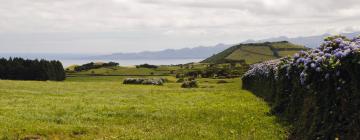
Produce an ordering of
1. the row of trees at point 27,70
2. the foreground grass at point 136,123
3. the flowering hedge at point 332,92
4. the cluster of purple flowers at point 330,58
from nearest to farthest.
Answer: the flowering hedge at point 332,92 → the cluster of purple flowers at point 330,58 → the foreground grass at point 136,123 → the row of trees at point 27,70

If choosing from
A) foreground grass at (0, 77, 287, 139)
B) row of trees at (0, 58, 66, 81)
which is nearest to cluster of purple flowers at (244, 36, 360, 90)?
foreground grass at (0, 77, 287, 139)

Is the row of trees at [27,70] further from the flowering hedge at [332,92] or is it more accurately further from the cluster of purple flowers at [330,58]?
the cluster of purple flowers at [330,58]

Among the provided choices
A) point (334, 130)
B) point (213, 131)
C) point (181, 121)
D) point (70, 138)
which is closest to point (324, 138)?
point (334, 130)

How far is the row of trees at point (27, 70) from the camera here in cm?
13725

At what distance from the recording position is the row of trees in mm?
137250

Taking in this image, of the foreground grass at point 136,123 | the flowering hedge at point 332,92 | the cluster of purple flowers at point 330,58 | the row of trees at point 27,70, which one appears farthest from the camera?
the row of trees at point 27,70

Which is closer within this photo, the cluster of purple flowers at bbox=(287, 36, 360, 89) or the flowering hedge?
the flowering hedge

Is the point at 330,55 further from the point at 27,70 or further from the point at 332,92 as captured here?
the point at 27,70

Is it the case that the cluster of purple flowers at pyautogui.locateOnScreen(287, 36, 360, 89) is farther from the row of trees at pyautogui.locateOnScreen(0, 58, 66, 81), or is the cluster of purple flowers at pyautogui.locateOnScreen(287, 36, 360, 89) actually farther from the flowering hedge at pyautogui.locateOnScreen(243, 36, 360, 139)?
the row of trees at pyautogui.locateOnScreen(0, 58, 66, 81)

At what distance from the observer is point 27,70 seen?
457 ft

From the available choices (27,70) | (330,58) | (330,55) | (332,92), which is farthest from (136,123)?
(27,70)

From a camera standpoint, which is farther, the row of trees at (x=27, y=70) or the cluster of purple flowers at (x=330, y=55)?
the row of trees at (x=27, y=70)

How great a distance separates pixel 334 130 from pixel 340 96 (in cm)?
95

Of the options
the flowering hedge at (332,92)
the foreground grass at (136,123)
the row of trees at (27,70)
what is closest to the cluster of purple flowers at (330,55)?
the flowering hedge at (332,92)
